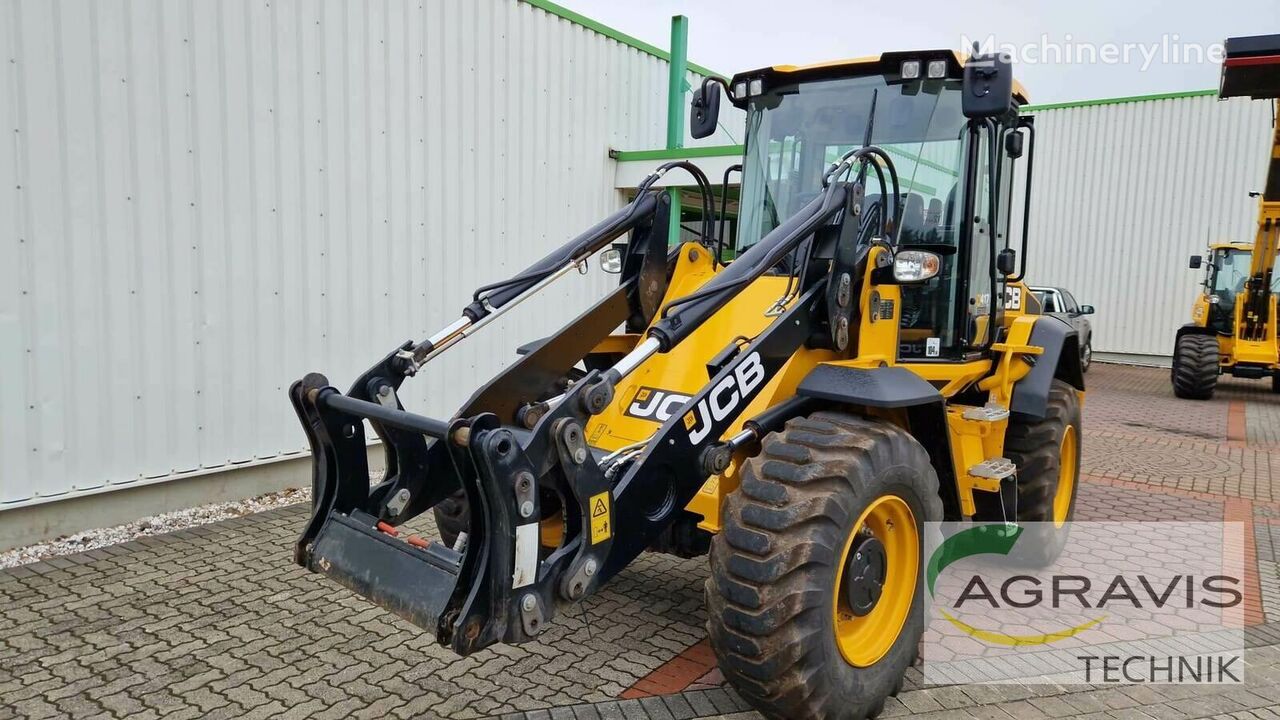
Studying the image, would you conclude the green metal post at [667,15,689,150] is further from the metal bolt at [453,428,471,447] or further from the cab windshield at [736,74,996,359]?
the metal bolt at [453,428,471,447]

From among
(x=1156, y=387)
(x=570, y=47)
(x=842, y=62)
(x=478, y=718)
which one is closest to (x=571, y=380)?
(x=478, y=718)

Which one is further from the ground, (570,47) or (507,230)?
(570,47)

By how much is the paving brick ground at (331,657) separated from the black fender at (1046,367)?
157cm

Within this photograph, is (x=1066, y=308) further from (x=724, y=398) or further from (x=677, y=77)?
(x=724, y=398)

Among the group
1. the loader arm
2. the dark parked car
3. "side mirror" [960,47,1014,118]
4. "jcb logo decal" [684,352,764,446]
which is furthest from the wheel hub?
the dark parked car

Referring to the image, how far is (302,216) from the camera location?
6273 millimetres

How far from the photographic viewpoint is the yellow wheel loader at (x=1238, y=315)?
12.6 metres

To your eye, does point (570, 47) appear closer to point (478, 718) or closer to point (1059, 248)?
point (478, 718)

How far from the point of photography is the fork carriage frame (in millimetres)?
2656

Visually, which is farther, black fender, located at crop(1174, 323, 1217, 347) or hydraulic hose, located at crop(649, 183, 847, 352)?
black fender, located at crop(1174, 323, 1217, 347)

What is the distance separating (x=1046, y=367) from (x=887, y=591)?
220 cm

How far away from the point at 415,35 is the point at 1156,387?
553 inches

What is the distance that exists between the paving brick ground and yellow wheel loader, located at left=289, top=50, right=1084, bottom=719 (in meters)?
0.52

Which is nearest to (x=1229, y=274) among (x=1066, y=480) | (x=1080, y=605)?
(x=1066, y=480)
